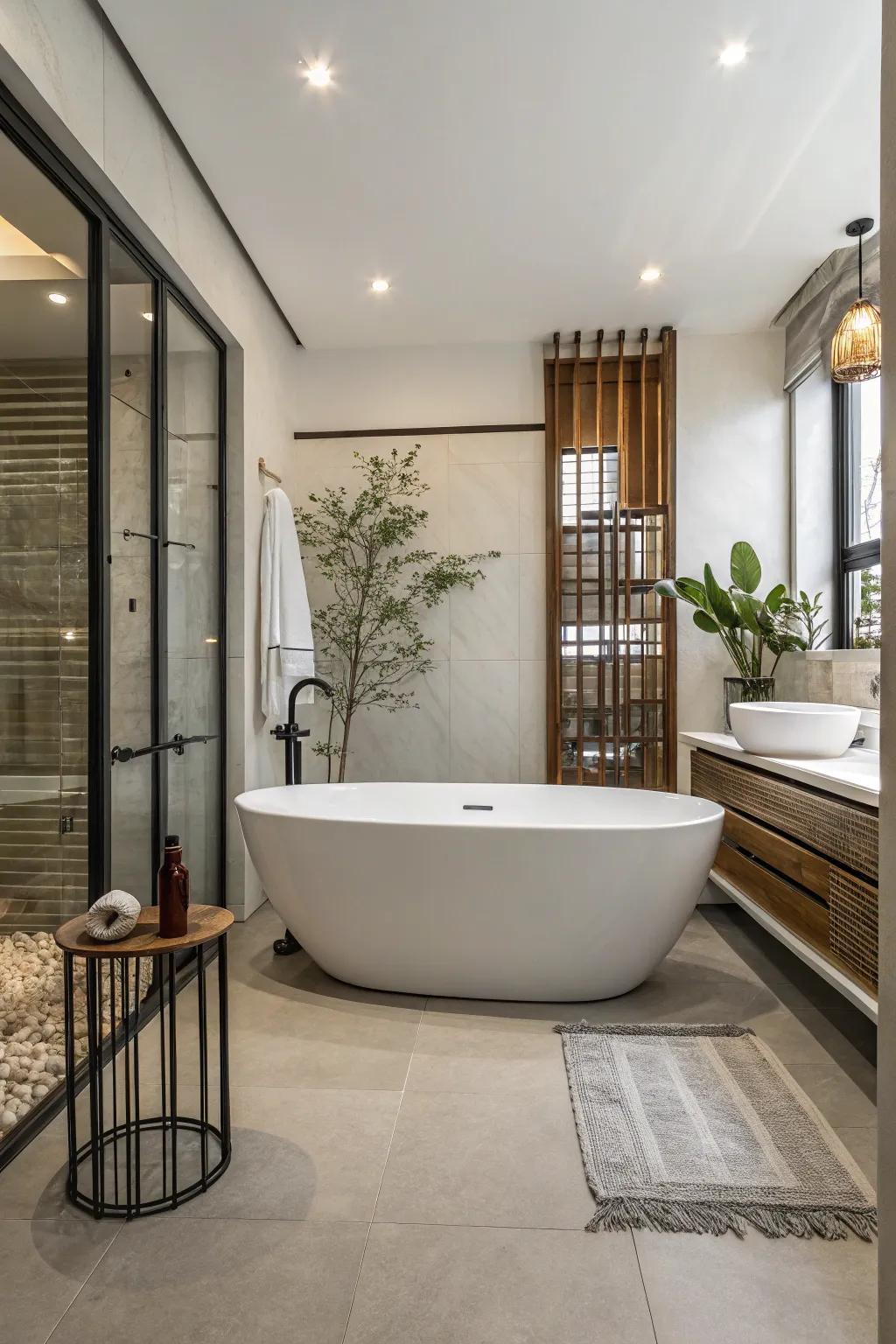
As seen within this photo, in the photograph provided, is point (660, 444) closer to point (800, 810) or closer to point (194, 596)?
point (800, 810)

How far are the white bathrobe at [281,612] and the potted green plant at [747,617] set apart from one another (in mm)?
1640

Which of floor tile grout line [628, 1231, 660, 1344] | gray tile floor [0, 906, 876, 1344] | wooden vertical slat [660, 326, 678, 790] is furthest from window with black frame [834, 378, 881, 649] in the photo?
floor tile grout line [628, 1231, 660, 1344]

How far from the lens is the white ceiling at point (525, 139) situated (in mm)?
2193

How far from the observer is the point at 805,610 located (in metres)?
3.78

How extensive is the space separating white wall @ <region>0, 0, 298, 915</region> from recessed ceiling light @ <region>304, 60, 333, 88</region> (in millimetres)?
500

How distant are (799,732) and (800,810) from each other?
0.36m

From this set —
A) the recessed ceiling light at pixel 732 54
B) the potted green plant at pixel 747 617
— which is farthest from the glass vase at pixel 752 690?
the recessed ceiling light at pixel 732 54

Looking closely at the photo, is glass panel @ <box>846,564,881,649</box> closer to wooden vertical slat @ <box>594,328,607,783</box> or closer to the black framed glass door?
wooden vertical slat @ <box>594,328,607,783</box>

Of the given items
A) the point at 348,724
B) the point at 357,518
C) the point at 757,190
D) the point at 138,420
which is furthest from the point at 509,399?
the point at 138,420

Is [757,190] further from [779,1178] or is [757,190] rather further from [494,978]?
[779,1178]

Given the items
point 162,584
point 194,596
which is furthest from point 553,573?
point 162,584

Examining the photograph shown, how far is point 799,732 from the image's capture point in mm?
2766

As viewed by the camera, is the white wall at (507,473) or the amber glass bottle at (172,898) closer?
the amber glass bottle at (172,898)

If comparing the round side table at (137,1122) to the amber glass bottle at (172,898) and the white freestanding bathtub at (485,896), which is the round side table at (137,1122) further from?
the white freestanding bathtub at (485,896)
